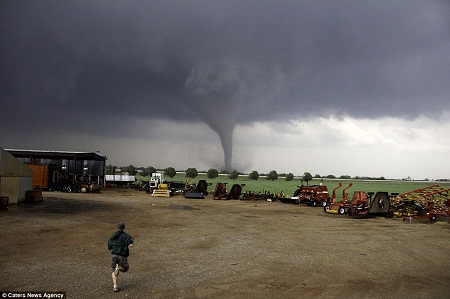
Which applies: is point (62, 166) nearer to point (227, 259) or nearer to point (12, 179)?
point (12, 179)

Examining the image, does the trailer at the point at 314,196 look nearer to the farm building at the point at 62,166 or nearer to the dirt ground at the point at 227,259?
the dirt ground at the point at 227,259

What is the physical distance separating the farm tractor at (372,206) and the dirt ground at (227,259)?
454cm

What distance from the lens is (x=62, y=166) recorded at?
5388 cm

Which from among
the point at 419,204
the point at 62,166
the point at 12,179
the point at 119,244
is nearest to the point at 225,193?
the point at 419,204

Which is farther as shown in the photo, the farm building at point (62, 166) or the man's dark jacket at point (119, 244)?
the farm building at point (62, 166)

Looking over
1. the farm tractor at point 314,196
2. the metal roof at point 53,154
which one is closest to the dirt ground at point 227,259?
the farm tractor at point 314,196

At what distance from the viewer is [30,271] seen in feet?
33.8

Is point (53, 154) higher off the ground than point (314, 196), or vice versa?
point (53, 154)

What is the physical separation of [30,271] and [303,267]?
30.7ft

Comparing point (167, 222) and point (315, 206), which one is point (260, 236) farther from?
point (315, 206)

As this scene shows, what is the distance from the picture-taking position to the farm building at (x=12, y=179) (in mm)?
26531

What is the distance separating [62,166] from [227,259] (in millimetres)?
49852

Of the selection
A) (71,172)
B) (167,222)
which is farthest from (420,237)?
(71,172)

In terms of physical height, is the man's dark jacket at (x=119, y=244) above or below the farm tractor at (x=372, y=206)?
above
